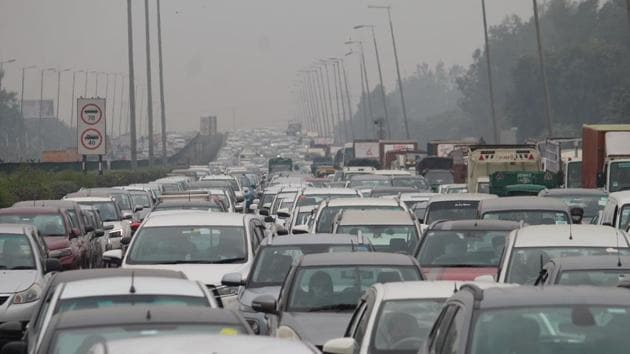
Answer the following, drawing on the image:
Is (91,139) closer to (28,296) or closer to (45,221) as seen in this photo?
(45,221)

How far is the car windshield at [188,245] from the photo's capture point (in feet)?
62.8

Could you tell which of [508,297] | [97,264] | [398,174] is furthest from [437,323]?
[398,174]

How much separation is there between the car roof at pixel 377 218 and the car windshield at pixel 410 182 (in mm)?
23139

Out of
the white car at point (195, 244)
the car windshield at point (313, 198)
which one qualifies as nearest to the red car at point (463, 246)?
the white car at point (195, 244)

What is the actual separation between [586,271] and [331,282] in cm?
239

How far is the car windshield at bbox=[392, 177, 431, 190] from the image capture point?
45469 mm

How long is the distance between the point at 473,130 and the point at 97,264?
163 meters

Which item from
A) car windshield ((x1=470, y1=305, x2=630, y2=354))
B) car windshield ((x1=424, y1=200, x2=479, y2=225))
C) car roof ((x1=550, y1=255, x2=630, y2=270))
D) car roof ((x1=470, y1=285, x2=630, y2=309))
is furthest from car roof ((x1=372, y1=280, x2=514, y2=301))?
→ car windshield ((x1=424, y1=200, x2=479, y2=225))

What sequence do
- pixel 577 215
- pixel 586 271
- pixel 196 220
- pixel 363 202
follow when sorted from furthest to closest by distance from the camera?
pixel 577 215 → pixel 363 202 → pixel 196 220 → pixel 586 271

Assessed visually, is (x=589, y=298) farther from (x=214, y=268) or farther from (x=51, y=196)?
(x=51, y=196)

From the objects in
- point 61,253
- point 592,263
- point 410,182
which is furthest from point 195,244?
point 410,182

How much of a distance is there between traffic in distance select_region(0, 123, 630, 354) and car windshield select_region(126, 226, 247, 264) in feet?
0.07

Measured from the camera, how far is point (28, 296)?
61.2ft

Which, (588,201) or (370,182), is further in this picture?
(370,182)
